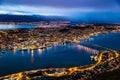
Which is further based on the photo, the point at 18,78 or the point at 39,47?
the point at 39,47

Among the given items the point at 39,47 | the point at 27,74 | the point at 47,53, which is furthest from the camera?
the point at 39,47

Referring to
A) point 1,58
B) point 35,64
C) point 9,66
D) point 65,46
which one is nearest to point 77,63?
point 35,64

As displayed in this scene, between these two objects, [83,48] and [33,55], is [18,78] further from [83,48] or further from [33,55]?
[83,48]

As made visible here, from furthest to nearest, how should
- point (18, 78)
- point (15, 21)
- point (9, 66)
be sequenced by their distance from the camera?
point (15, 21) → point (9, 66) → point (18, 78)

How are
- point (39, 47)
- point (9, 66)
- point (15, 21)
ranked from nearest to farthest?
point (9, 66)
point (39, 47)
point (15, 21)

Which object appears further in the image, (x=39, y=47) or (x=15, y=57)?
(x=39, y=47)

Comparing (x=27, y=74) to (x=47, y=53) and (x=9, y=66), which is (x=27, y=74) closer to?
(x=9, y=66)

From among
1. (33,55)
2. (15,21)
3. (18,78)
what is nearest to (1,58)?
(33,55)

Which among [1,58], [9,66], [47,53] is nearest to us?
[9,66]

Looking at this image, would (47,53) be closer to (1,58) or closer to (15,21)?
(1,58)
